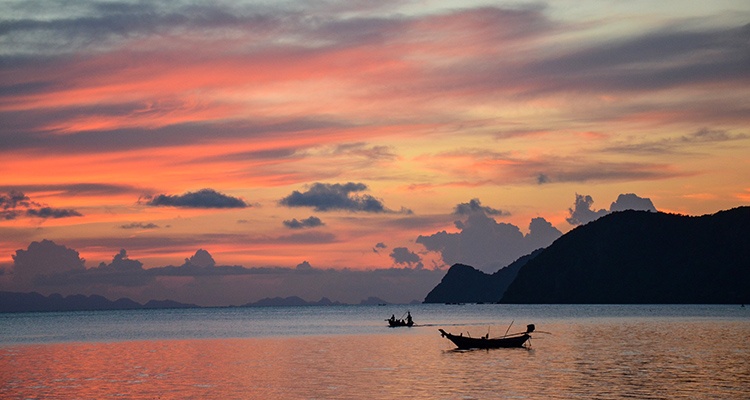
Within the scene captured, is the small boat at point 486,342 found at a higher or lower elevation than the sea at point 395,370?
higher

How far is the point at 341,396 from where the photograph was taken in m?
58.2

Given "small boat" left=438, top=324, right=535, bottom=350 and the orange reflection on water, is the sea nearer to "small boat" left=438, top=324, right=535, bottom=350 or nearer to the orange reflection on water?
the orange reflection on water

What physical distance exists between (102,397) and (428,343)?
54.5m

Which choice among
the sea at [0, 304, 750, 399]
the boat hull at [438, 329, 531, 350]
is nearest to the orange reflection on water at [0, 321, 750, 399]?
the sea at [0, 304, 750, 399]

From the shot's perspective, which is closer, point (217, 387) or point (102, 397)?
point (102, 397)

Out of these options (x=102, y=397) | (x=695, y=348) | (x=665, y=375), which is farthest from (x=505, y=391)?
(x=695, y=348)

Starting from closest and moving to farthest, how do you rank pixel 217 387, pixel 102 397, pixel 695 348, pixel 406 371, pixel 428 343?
pixel 102 397, pixel 217 387, pixel 406 371, pixel 695 348, pixel 428 343

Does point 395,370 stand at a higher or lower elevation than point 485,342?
lower

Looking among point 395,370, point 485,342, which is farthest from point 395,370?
point 485,342

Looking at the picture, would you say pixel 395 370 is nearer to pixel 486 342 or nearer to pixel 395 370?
pixel 395 370

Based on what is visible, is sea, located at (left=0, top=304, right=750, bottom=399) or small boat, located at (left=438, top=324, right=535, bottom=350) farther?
small boat, located at (left=438, top=324, right=535, bottom=350)

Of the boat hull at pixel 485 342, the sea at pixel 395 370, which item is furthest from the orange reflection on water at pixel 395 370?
the boat hull at pixel 485 342

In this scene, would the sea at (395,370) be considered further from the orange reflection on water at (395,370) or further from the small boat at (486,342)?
the small boat at (486,342)

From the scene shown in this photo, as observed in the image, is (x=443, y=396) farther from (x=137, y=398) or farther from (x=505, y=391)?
(x=137, y=398)
